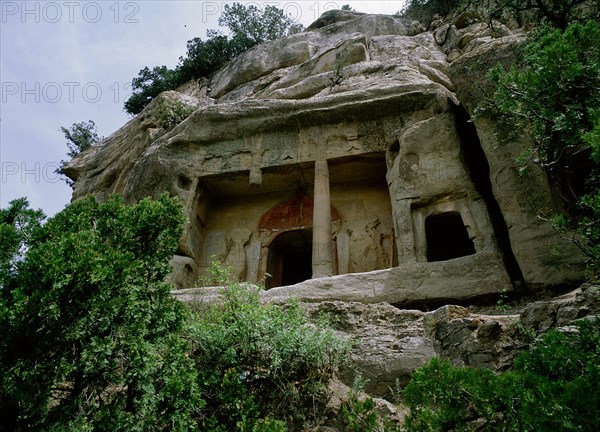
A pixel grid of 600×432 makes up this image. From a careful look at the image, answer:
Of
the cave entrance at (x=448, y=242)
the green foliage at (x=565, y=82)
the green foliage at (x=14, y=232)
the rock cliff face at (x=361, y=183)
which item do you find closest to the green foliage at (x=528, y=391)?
the green foliage at (x=565, y=82)

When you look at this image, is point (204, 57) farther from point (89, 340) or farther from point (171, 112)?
point (89, 340)

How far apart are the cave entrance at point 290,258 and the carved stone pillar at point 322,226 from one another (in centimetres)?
154

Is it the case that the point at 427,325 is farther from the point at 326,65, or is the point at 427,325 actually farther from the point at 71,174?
the point at 71,174

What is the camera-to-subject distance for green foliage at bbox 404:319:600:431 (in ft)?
9.41

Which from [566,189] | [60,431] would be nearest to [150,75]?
[566,189]

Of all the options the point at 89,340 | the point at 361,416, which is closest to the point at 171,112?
the point at 89,340

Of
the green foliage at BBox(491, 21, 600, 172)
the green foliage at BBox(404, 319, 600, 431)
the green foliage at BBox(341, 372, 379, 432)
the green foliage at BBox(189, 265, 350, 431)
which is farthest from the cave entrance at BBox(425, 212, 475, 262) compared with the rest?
the green foliage at BBox(404, 319, 600, 431)

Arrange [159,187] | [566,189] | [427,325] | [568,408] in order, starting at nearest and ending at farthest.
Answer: [568,408]
[427,325]
[566,189]
[159,187]

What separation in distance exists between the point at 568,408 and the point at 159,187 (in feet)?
33.4

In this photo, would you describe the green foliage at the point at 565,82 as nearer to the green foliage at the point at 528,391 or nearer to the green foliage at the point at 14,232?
the green foliage at the point at 528,391

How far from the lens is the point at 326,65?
1409cm

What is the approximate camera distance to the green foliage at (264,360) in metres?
5.35

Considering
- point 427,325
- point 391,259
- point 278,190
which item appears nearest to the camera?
point 427,325

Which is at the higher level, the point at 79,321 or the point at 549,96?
the point at 549,96
